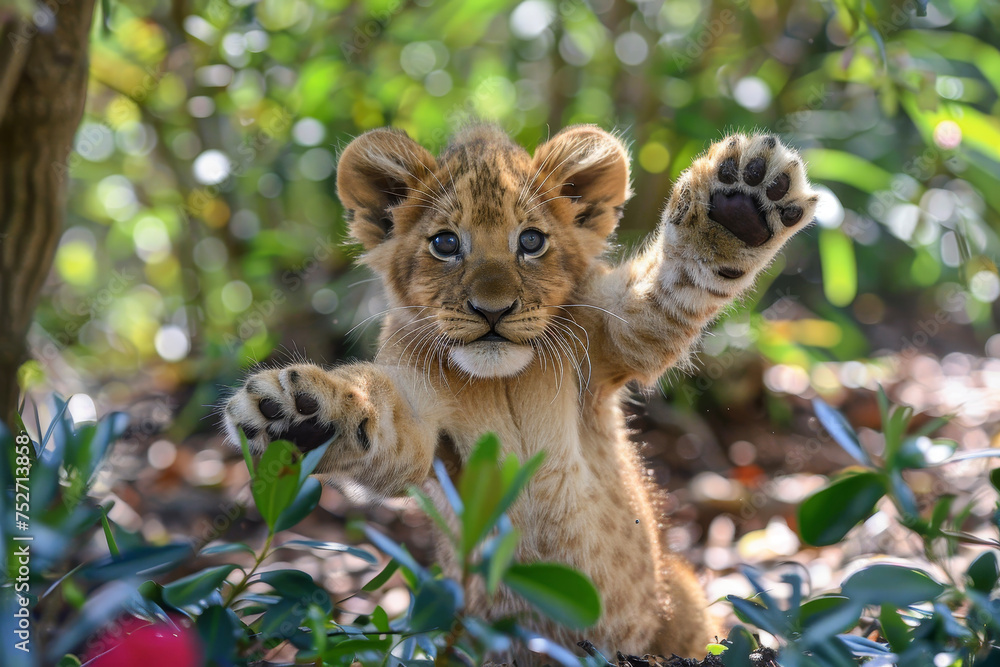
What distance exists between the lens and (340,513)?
4.24 m

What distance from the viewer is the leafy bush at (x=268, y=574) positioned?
119 centimetres

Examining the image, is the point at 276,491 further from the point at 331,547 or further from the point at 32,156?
the point at 32,156

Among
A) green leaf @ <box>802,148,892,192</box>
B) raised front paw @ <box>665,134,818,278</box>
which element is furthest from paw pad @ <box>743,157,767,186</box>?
green leaf @ <box>802,148,892,192</box>

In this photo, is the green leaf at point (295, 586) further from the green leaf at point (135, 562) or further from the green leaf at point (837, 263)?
the green leaf at point (837, 263)

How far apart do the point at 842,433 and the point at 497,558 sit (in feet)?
2.37

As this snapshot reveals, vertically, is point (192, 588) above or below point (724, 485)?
above

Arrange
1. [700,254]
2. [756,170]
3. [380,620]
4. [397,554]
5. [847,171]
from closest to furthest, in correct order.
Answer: [397,554], [380,620], [756,170], [700,254], [847,171]

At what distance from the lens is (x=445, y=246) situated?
251 cm

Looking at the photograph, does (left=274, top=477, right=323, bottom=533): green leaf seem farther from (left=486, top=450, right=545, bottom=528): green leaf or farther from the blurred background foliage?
the blurred background foliage

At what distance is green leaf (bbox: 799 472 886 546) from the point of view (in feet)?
4.62

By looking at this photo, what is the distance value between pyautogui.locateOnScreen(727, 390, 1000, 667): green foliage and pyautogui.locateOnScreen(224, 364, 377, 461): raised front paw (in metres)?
1.01

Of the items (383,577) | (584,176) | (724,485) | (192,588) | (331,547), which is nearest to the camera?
(192,588)

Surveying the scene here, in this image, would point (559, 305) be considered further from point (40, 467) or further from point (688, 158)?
point (688, 158)

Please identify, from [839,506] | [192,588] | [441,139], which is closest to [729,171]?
[839,506]
